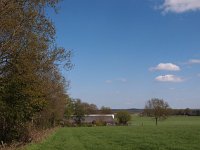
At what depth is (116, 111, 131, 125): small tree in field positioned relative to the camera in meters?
168

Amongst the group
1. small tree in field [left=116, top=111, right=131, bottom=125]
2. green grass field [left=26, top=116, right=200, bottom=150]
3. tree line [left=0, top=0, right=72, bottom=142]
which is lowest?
green grass field [left=26, top=116, right=200, bottom=150]

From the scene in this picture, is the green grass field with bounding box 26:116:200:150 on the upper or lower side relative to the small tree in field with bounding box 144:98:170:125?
lower

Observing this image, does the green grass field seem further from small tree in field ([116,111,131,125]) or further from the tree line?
Result: small tree in field ([116,111,131,125])

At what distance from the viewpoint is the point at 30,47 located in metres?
26.2

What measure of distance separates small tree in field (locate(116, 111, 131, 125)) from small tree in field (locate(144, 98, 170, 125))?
9090 mm

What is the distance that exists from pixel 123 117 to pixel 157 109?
44.7 ft

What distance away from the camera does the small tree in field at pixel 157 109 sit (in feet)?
550

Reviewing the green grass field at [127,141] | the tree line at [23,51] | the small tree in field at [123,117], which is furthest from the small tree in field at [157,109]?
the tree line at [23,51]

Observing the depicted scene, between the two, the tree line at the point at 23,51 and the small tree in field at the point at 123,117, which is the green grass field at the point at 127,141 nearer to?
the tree line at the point at 23,51

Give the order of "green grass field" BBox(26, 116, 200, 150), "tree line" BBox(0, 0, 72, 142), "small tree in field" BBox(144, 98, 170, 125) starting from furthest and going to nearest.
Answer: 1. "small tree in field" BBox(144, 98, 170, 125)
2. "green grass field" BBox(26, 116, 200, 150)
3. "tree line" BBox(0, 0, 72, 142)

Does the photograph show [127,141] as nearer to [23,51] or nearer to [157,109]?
[23,51]

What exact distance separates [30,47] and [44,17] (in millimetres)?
2051

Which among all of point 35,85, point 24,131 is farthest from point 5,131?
point 35,85

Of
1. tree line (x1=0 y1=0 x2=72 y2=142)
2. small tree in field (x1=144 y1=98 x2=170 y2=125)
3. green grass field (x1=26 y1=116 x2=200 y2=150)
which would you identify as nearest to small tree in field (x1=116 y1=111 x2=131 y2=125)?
small tree in field (x1=144 y1=98 x2=170 y2=125)
